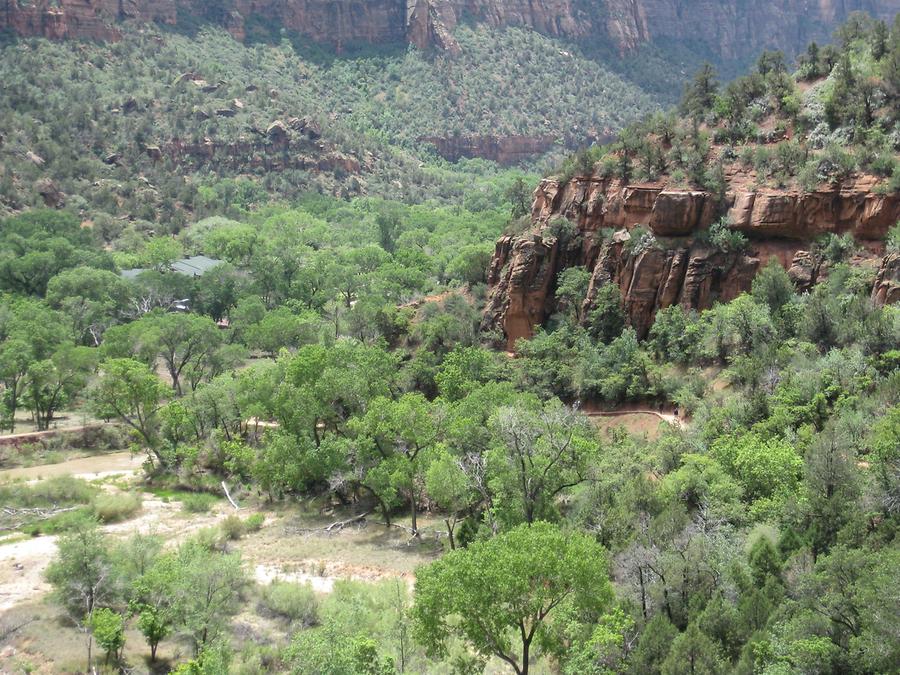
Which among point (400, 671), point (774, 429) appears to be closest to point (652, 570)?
point (400, 671)

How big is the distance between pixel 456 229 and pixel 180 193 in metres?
37.6

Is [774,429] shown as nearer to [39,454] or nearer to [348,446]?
[348,446]

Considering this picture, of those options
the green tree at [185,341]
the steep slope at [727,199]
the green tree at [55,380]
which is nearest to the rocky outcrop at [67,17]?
the green tree at [185,341]

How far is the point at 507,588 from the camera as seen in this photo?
57.7 ft

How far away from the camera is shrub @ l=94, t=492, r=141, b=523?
34031 millimetres

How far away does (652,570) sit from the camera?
20.5 metres

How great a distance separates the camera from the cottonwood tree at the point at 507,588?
1786 cm

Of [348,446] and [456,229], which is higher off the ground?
[456,229]

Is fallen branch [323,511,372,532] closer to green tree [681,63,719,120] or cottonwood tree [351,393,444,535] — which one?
cottonwood tree [351,393,444,535]

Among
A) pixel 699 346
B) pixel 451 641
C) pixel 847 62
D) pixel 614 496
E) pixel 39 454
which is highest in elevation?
pixel 847 62

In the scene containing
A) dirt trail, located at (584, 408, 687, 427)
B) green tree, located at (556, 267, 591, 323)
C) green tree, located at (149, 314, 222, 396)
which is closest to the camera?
dirt trail, located at (584, 408, 687, 427)

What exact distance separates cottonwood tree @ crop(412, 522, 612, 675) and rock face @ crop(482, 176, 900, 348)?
20976mm

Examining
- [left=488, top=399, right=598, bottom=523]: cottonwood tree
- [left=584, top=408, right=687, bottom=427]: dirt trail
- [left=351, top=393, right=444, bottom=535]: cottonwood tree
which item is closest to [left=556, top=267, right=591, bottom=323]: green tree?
[left=584, top=408, right=687, bottom=427]: dirt trail

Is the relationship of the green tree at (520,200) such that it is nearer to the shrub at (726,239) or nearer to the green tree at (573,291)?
the green tree at (573,291)
